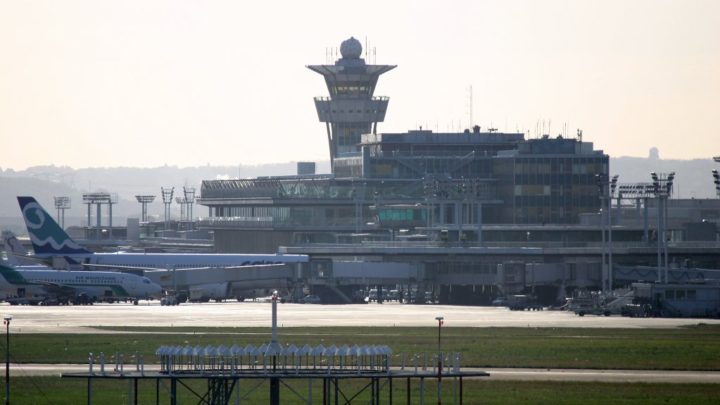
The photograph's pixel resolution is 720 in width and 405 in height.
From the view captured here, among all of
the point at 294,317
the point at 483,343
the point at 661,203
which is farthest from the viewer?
the point at 661,203

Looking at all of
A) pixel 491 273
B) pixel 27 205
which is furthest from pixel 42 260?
pixel 491 273

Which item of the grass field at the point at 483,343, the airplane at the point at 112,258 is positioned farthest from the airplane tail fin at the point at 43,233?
the grass field at the point at 483,343

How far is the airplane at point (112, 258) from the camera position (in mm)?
179375

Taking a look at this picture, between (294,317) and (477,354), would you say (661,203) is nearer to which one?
(294,317)

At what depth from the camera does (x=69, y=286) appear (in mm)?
164375

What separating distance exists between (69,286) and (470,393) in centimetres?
9462

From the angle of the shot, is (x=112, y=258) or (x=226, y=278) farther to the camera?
(x=112, y=258)

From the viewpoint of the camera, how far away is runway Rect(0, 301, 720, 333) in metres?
125

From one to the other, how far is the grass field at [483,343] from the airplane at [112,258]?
62.8 m

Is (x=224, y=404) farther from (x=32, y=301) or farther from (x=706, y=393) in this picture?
(x=32, y=301)

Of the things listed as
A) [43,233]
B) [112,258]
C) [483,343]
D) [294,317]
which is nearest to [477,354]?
[483,343]

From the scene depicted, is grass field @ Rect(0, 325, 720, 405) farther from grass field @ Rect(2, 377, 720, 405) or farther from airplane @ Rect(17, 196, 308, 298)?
airplane @ Rect(17, 196, 308, 298)

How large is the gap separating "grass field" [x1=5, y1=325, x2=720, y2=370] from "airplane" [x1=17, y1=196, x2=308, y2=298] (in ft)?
206

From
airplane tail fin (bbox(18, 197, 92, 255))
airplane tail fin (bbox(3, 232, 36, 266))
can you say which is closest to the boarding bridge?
airplane tail fin (bbox(18, 197, 92, 255))
